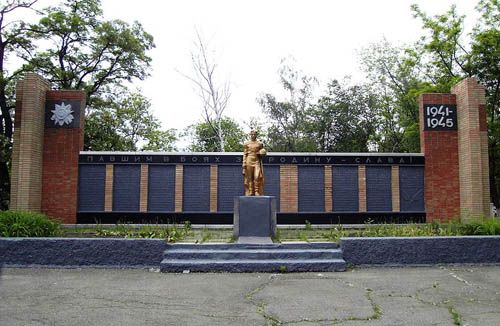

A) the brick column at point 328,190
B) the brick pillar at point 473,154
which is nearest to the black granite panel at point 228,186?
the brick column at point 328,190

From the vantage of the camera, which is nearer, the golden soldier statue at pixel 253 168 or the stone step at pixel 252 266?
the stone step at pixel 252 266

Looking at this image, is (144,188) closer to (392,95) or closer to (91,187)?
(91,187)

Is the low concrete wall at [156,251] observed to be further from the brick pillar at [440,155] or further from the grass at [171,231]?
the brick pillar at [440,155]

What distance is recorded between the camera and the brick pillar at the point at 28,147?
47.8ft

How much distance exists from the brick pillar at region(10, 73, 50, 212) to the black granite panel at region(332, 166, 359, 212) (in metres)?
11.8

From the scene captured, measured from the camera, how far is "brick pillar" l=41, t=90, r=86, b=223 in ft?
50.4

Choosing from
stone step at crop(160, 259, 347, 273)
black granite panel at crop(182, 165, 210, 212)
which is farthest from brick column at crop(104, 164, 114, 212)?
stone step at crop(160, 259, 347, 273)

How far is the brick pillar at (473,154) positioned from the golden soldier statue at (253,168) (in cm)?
929

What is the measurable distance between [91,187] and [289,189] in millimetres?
7970

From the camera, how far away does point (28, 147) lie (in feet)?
48.5

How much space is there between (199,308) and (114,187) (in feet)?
36.7

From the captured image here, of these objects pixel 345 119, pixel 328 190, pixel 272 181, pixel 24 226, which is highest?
pixel 345 119

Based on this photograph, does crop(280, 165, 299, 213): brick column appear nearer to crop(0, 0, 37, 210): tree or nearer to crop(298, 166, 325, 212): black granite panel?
crop(298, 166, 325, 212): black granite panel

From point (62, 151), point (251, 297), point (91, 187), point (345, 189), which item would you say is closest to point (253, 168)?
point (251, 297)
